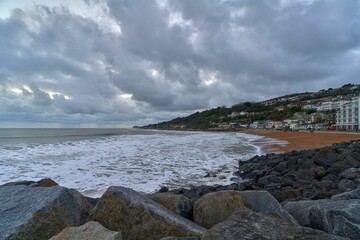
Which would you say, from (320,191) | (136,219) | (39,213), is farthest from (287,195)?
(39,213)

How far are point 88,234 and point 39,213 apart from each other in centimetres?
78

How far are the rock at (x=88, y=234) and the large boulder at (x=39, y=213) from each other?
370 mm

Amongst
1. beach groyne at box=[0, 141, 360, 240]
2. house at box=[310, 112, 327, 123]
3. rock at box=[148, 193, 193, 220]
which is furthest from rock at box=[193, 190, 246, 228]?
house at box=[310, 112, 327, 123]

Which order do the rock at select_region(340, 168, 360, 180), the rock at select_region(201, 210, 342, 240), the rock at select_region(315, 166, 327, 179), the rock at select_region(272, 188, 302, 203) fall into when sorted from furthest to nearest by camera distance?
the rock at select_region(315, 166, 327, 179), the rock at select_region(340, 168, 360, 180), the rock at select_region(272, 188, 302, 203), the rock at select_region(201, 210, 342, 240)

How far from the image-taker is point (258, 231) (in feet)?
8.02

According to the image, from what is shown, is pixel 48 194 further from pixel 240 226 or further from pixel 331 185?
pixel 331 185

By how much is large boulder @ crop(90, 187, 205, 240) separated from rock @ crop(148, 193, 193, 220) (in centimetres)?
55

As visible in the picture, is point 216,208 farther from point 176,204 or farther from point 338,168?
point 338,168

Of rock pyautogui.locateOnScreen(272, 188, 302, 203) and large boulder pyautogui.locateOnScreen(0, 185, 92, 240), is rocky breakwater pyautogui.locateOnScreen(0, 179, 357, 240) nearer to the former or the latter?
large boulder pyautogui.locateOnScreen(0, 185, 92, 240)

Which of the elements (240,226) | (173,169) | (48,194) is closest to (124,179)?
(173,169)

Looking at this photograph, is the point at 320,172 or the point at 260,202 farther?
the point at 320,172

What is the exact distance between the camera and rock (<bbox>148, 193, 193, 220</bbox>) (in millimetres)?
3802

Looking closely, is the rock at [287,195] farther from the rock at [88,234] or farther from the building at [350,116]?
the building at [350,116]

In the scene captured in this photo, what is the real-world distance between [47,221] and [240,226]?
2.30 meters
